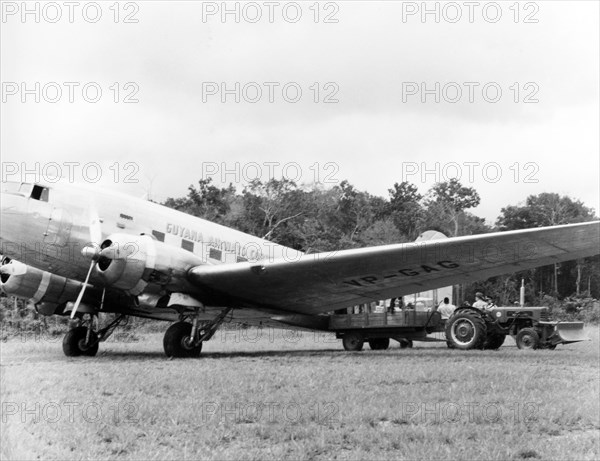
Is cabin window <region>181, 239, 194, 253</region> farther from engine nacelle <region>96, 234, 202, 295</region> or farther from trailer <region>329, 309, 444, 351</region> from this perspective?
trailer <region>329, 309, 444, 351</region>

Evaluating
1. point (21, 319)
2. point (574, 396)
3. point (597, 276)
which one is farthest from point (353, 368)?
point (597, 276)

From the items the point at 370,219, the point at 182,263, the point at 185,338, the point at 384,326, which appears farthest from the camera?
the point at 370,219

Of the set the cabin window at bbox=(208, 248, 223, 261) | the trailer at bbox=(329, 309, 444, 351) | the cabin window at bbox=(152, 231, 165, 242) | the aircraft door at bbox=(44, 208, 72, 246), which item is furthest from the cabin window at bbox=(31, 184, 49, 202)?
the trailer at bbox=(329, 309, 444, 351)

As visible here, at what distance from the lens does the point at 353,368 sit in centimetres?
866

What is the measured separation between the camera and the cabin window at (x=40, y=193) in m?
11.3

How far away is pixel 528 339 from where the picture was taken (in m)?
14.0

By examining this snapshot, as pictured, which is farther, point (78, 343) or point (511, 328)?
point (511, 328)

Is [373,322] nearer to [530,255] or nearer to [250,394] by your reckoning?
[530,255]

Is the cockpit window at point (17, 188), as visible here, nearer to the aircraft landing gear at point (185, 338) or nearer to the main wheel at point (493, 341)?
the aircraft landing gear at point (185, 338)

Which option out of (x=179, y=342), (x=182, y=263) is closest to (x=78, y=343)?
(x=179, y=342)

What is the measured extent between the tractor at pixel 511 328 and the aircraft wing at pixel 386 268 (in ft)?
Answer: 4.73

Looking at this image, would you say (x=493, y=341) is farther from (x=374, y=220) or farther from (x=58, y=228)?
(x=374, y=220)

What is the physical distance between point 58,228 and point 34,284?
2539 mm

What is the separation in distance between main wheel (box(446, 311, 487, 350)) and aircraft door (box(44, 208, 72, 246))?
7.52m
